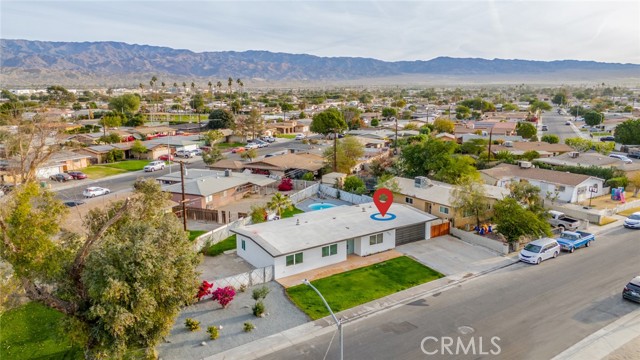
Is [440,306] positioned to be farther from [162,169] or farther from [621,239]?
[162,169]

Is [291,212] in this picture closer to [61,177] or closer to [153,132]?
[61,177]

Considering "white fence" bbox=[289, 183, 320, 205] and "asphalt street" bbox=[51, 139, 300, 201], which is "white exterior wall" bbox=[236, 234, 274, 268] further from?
"asphalt street" bbox=[51, 139, 300, 201]

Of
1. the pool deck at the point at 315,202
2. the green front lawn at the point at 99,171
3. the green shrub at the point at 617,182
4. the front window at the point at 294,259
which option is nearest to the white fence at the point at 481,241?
the pool deck at the point at 315,202

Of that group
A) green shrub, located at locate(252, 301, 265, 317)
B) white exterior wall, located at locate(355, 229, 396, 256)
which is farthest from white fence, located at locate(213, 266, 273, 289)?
white exterior wall, located at locate(355, 229, 396, 256)

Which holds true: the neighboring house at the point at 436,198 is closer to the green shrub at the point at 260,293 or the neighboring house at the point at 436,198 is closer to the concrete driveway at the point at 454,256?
the concrete driveway at the point at 454,256

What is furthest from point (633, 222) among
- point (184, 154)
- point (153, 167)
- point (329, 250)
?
point (184, 154)

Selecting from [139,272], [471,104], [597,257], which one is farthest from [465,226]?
[471,104]
